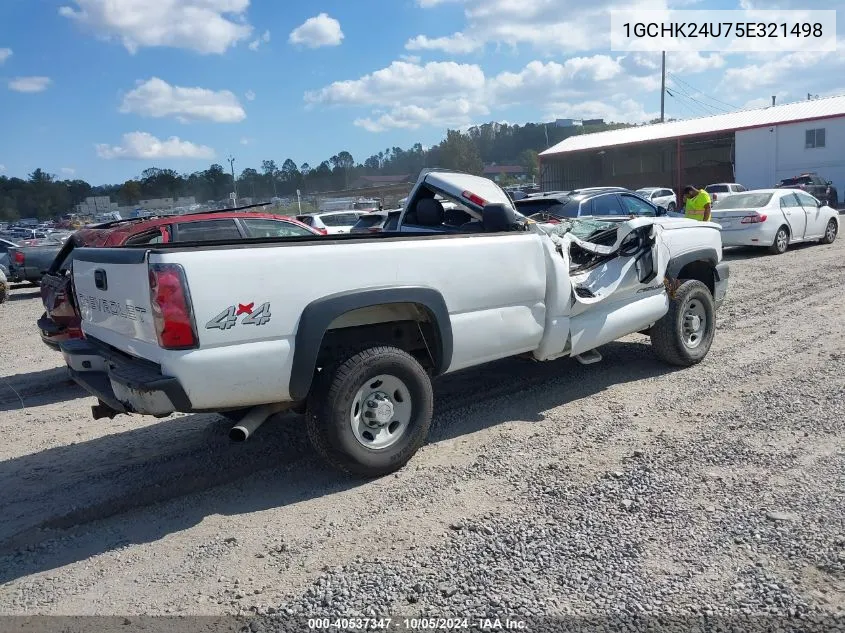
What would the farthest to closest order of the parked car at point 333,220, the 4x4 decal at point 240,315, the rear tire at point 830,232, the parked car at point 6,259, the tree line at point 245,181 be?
the tree line at point 245,181 → the parked car at point 333,220 → the parked car at point 6,259 → the rear tire at point 830,232 → the 4x4 decal at point 240,315

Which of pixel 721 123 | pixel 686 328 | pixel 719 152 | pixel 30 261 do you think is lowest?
A: pixel 686 328

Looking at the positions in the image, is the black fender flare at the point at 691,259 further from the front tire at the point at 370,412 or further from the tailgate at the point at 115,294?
the tailgate at the point at 115,294

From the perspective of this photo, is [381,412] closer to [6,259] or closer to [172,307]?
[172,307]

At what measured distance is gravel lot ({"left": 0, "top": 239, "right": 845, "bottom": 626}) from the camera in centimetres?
321

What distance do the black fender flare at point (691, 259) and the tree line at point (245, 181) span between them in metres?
54.1

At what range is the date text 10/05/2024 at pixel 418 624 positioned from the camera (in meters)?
2.94

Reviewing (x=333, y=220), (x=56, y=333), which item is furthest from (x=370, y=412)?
(x=333, y=220)

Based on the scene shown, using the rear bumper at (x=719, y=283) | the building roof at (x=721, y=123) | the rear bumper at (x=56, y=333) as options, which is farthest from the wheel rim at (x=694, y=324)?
the building roof at (x=721, y=123)

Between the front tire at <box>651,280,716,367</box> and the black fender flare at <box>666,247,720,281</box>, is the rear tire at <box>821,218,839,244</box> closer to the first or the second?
the black fender flare at <box>666,247,720,281</box>

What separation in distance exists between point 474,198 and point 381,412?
82.2 inches

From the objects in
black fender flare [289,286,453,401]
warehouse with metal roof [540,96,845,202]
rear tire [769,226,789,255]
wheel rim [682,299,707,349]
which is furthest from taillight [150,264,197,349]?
warehouse with metal roof [540,96,845,202]

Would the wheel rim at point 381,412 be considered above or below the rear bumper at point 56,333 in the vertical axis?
below

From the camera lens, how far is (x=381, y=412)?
174 inches

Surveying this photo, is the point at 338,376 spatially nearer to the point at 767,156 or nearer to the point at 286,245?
the point at 286,245
